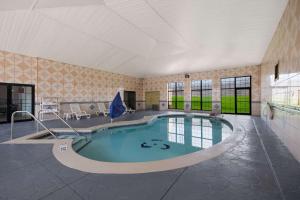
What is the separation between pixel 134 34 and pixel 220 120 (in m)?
5.77

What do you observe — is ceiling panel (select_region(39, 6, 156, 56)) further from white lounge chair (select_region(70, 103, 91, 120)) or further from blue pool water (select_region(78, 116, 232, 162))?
white lounge chair (select_region(70, 103, 91, 120))

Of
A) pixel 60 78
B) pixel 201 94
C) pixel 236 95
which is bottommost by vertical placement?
pixel 236 95

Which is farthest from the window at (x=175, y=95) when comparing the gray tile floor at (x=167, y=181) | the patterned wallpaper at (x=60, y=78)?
the gray tile floor at (x=167, y=181)

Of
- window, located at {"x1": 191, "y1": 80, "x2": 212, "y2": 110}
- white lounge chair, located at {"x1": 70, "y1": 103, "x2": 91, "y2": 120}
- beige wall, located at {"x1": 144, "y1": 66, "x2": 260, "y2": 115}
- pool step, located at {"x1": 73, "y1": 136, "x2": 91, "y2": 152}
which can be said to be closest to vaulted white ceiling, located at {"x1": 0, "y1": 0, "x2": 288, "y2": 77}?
beige wall, located at {"x1": 144, "y1": 66, "x2": 260, "y2": 115}

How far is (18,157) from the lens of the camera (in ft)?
8.48

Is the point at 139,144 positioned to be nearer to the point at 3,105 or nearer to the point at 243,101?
the point at 3,105

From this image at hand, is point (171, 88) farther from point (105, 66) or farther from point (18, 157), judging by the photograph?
point (18, 157)

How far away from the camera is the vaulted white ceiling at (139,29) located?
4191mm

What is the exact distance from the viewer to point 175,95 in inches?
502

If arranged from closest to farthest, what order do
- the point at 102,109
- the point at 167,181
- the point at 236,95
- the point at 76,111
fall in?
the point at 167,181, the point at 76,111, the point at 102,109, the point at 236,95

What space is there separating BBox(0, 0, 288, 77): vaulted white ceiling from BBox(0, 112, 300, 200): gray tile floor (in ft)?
A: 12.4

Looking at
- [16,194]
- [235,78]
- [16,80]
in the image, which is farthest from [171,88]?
[16,194]

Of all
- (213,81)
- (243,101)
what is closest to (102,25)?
(213,81)

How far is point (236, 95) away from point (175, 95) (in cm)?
434
